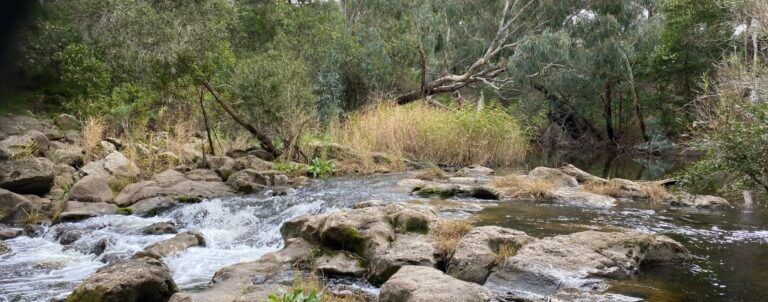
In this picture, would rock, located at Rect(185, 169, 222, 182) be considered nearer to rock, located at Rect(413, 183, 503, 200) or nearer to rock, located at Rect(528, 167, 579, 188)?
rock, located at Rect(413, 183, 503, 200)

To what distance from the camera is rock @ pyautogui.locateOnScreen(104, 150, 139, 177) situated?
11.6 m

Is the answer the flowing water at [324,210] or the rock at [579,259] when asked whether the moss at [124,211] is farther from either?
the rock at [579,259]

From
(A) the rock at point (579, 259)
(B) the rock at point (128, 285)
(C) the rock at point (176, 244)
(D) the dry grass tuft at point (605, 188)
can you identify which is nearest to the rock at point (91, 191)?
(C) the rock at point (176, 244)

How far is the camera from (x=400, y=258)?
6043 mm

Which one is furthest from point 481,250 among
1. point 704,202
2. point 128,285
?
point 704,202

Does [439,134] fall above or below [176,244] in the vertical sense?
above

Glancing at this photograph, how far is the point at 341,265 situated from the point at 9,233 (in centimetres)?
520

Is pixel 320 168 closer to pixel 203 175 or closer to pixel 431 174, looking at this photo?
pixel 431 174

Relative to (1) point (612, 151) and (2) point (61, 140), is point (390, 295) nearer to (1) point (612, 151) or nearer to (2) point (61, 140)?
(2) point (61, 140)

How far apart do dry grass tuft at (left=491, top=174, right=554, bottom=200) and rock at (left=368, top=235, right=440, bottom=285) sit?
4.56 m

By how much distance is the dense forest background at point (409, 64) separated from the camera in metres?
12.5

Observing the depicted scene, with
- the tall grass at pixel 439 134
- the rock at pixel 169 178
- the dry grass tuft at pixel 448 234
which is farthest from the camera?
the tall grass at pixel 439 134

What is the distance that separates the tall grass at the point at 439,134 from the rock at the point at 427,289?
10.3m

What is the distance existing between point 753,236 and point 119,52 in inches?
435
